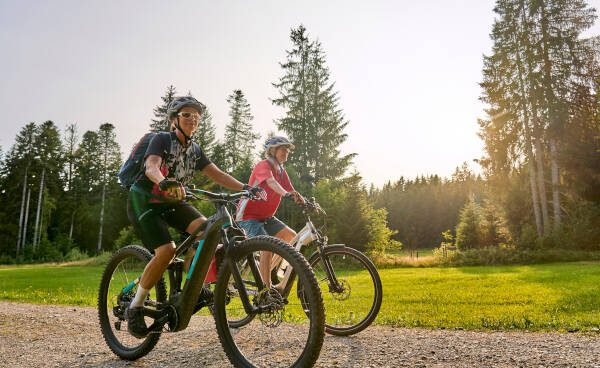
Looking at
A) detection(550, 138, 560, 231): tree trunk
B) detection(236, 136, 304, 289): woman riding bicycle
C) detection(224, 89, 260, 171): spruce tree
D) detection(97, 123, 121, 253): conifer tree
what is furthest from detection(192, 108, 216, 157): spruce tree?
detection(236, 136, 304, 289): woman riding bicycle

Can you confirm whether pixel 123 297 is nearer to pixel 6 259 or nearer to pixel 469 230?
pixel 469 230

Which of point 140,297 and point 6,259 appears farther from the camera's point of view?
A: point 6,259

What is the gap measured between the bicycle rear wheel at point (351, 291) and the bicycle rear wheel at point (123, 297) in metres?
1.90

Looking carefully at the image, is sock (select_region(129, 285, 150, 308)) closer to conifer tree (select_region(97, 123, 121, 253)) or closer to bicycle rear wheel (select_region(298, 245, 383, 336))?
bicycle rear wheel (select_region(298, 245, 383, 336))

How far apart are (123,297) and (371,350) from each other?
2.56m

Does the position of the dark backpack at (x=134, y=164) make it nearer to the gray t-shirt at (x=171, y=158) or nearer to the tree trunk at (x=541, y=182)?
the gray t-shirt at (x=171, y=158)

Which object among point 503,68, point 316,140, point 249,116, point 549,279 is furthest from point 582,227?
point 249,116

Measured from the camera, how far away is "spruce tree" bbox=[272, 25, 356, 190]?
35938 millimetres

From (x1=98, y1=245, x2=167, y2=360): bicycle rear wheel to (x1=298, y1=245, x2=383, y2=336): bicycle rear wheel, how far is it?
6.23 ft

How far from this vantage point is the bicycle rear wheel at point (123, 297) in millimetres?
3976

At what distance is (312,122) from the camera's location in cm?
3619

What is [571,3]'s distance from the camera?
2912cm

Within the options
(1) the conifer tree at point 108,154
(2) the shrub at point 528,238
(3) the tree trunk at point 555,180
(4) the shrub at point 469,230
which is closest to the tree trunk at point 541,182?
(3) the tree trunk at point 555,180

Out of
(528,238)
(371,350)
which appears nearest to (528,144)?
(528,238)
